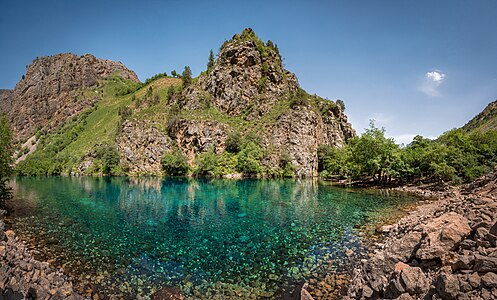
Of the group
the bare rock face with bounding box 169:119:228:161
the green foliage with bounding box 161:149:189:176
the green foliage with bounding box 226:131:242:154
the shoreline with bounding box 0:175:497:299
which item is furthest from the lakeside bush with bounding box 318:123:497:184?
the green foliage with bounding box 161:149:189:176

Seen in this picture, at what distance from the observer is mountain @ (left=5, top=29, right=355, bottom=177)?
96.2 m

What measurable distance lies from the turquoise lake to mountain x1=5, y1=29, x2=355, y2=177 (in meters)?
58.9

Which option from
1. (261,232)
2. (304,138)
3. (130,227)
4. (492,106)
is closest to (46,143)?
(304,138)

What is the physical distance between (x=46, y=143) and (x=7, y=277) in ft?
580

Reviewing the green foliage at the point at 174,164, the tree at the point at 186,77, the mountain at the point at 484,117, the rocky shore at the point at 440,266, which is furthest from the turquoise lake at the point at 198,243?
the mountain at the point at 484,117

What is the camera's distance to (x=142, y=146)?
4060 inches

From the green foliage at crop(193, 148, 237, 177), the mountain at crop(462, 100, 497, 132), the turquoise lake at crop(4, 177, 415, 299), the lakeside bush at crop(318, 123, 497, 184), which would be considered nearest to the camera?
the turquoise lake at crop(4, 177, 415, 299)

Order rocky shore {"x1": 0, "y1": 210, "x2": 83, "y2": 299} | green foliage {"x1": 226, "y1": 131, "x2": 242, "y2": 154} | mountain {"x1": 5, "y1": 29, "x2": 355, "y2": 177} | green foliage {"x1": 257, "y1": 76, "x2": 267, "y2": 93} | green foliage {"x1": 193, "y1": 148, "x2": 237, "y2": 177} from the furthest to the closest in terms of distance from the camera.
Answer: green foliage {"x1": 257, "y1": 76, "x2": 267, "y2": 93}
green foliage {"x1": 226, "y1": 131, "x2": 242, "y2": 154}
mountain {"x1": 5, "y1": 29, "x2": 355, "y2": 177}
green foliage {"x1": 193, "y1": 148, "x2": 237, "y2": 177}
rocky shore {"x1": 0, "y1": 210, "x2": 83, "y2": 299}

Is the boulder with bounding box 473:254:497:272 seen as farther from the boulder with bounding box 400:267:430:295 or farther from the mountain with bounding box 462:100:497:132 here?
the mountain with bounding box 462:100:497:132

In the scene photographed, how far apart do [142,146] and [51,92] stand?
128595 millimetres

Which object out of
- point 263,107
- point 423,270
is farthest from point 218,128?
point 423,270

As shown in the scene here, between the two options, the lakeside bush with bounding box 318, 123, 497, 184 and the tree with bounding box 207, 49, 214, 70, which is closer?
the lakeside bush with bounding box 318, 123, 497, 184

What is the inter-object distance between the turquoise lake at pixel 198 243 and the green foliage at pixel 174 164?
59.4m

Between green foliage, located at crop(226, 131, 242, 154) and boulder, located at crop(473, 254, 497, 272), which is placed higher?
green foliage, located at crop(226, 131, 242, 154)
